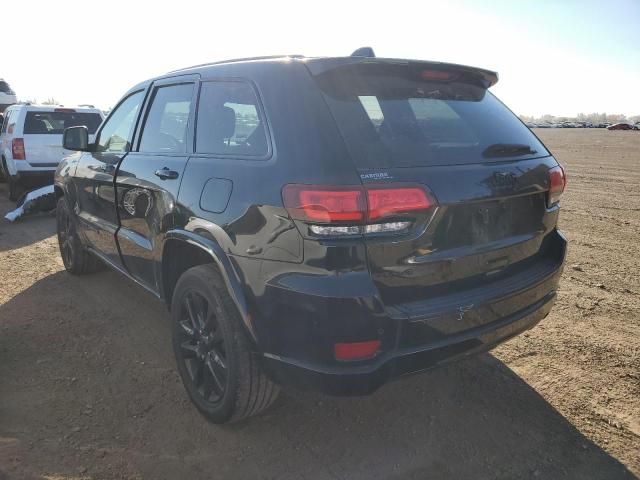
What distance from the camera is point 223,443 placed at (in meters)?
2.55

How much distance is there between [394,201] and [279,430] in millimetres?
1466

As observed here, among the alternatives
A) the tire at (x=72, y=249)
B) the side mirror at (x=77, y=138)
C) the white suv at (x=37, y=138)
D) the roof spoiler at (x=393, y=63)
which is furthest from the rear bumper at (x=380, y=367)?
the white suv at (x=37, y=138)

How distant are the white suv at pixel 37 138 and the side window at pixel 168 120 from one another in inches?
246

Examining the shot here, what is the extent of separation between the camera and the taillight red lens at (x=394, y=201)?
6.30ft

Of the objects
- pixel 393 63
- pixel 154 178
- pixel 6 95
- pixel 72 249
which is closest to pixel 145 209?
pixel 154 178

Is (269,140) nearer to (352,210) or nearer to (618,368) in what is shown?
(352,210)

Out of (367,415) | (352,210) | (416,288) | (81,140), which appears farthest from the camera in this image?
(81,140)

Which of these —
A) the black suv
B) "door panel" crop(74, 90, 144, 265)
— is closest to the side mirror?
"door panel" crop(74, 90, 144, 265)

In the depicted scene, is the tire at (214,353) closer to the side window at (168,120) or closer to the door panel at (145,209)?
the door panel at (145,209)

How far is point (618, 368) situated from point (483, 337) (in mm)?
1485

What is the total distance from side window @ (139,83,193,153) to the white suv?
6.24 metres

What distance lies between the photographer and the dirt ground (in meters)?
2.38

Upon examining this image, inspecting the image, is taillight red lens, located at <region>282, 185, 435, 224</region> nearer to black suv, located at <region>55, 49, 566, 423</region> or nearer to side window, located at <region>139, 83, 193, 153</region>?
black suv, located at <region>55, 49, 566, 423</region>

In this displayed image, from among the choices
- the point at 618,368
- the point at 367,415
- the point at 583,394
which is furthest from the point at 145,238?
the point at 618,368
